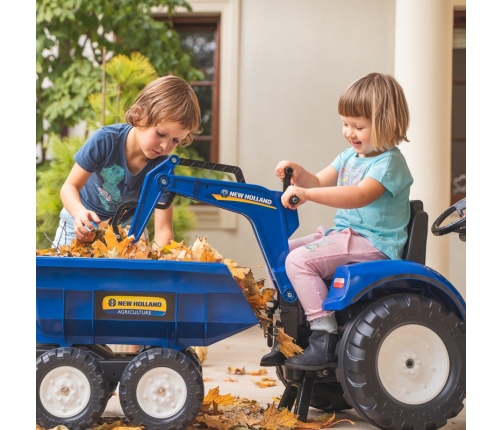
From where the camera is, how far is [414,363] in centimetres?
236

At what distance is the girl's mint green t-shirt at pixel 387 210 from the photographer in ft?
8.23

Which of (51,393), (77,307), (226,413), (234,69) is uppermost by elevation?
(234,69)

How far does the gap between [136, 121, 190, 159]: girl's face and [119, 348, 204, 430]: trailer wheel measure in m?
0.90

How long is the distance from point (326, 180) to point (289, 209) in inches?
16.2

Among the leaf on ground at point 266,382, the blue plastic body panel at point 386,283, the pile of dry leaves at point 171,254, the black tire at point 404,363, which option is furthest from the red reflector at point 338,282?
the leaf on ground at point 266,382

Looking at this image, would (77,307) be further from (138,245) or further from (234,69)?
(234,69)

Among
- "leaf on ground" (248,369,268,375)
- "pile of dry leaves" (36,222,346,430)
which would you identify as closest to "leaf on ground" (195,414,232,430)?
"pile of dry leaves" (36,222,346,430)

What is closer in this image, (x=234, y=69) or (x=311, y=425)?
(x=311, y=425)

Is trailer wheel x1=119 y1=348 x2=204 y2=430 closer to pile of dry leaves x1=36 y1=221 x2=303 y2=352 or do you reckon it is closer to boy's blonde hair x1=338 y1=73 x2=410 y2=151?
pile of dry leaves x1=36 y1=221 x2=303 y2=352

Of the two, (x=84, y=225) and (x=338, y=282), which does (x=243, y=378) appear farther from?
(x=84, y=225)

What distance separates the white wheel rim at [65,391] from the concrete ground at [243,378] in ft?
1.39

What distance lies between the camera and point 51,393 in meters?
2.17

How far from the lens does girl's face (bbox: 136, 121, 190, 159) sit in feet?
8.95
